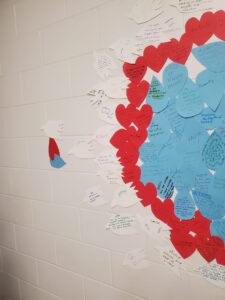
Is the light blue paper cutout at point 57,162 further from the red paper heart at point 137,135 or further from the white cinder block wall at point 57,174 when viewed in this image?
the red paper heart at point 137,135

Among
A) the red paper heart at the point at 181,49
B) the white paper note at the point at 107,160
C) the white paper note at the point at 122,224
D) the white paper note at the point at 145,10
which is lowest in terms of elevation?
the white paper note at the point at 122,224

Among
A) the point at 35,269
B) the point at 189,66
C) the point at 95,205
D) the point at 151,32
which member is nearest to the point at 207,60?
the point at 189,66

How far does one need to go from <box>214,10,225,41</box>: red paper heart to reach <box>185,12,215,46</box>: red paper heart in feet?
0.04

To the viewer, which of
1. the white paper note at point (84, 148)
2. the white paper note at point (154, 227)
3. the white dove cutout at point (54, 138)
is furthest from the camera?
the white dove cutout at point (54, 138)

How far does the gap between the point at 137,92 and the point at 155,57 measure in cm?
15

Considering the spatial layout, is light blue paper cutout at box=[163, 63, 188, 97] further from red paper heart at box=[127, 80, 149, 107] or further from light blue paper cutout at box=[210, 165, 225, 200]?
light blue paper cutout at box=[210, 165, 225, 200]

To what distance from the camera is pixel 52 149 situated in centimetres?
141

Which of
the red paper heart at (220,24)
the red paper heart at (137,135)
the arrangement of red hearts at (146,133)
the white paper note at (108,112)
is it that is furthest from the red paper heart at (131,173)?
the red paper heart at (220,24)

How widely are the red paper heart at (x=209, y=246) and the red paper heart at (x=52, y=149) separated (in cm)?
77

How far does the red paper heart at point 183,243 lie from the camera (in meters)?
1.06

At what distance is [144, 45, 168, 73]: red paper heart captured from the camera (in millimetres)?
1039

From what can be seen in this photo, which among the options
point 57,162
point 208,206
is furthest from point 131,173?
point 57,162

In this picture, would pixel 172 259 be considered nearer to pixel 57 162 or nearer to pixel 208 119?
pixel 208 119

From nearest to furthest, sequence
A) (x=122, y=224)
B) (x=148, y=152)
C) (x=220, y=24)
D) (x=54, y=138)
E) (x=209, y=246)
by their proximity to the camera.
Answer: (x=220, y=24) → (x=209, y=246) → (x=148, y=152) → (x=122, y=224) → (x=54, y=138)
